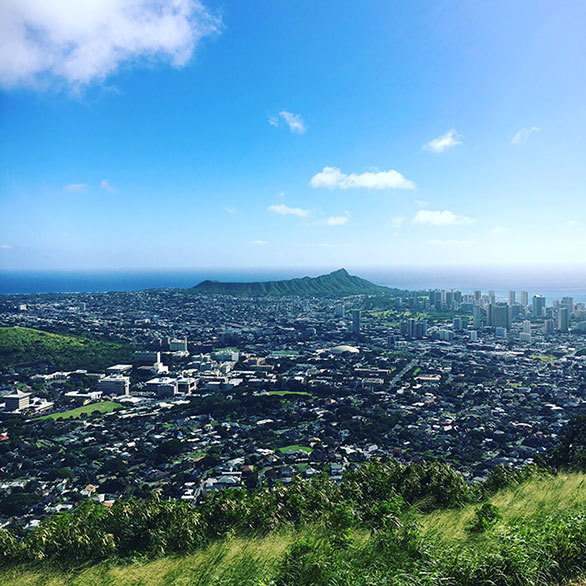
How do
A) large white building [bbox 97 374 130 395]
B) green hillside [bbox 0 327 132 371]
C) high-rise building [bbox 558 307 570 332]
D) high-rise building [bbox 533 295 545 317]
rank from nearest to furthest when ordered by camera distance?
1. large white building [bbox 97 374 130 395]
2. green hillside [bbox 0 327 132 371]
3. high-rise building [bbox 558 307 570 332]
4. high-rise building [bbox 533 295 545 317]

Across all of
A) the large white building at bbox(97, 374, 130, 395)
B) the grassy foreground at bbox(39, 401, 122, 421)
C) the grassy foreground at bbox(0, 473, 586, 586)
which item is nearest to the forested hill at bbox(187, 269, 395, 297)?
the large white building at bbox(97, 374, 130, 395)

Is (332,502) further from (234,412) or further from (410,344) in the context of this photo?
(410,344)

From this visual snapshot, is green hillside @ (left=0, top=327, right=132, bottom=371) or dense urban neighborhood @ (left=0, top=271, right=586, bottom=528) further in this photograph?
green hillside @ (left=0, top=327, right=132, bottom=371)

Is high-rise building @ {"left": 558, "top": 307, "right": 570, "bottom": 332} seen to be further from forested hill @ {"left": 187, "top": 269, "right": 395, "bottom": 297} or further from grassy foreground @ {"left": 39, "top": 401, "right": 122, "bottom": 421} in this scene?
forested hill @ {"left": 187, "top": 269, "right": 395, "bottom": 297}

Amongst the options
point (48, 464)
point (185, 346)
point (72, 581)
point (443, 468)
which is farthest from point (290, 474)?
point (185, 346)

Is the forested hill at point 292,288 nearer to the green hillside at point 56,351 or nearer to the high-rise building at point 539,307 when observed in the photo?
the high-rise building at point 539,307

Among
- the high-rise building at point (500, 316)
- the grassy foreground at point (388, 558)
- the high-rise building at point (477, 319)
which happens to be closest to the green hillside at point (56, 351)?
the grassy foreground at point (388, 558)

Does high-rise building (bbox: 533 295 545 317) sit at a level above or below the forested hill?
below

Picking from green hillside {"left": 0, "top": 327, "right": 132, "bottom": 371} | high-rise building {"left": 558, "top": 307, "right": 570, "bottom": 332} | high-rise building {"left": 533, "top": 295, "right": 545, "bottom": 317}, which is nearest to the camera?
green hillside {"left": 0, "top": 327, "right": 132, "bottom": 371}
